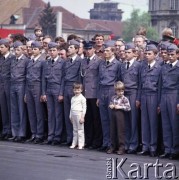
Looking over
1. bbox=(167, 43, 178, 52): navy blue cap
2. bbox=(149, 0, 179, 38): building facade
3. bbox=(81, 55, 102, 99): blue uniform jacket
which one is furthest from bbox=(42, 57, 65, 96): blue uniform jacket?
bbox=(149, 0, 179, 38): building facade

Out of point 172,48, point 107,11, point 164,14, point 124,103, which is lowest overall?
point 124,103

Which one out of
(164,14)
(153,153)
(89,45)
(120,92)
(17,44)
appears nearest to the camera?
(153,153)

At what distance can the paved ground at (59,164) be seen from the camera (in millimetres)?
13758

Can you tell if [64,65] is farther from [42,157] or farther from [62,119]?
[42,157]

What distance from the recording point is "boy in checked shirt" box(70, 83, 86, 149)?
718 inches

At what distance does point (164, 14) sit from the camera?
130 m

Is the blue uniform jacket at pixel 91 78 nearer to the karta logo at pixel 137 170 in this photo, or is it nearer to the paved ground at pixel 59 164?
the paved ground at pixel 59 164

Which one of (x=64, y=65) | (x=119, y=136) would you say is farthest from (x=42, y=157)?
(x=64, y=65)

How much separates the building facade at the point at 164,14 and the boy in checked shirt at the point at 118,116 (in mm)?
109545

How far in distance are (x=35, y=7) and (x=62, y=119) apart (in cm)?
12198

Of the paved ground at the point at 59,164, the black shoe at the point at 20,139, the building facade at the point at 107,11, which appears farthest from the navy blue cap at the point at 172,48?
the building facade at the point at 107,11

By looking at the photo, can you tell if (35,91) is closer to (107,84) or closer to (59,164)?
(107,84)

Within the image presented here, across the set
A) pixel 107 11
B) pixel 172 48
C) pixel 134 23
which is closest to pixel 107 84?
pixel 172 48

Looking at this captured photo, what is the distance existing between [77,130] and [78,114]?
0.33 meters
